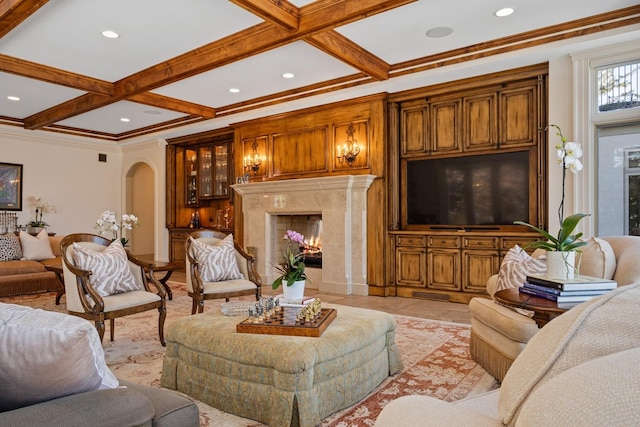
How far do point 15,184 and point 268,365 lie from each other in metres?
8.24

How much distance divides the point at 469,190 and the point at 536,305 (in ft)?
11.8

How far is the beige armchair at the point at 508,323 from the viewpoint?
233cm

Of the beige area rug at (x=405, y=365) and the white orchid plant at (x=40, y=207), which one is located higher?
the white orchid plant at (x=40, y=207)

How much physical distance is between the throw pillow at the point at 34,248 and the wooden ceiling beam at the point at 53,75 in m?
2.36

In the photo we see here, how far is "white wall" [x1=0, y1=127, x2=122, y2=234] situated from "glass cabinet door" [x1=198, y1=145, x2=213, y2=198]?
240 cm

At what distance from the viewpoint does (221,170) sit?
8.16 m

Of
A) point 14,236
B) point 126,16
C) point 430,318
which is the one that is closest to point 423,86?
point 430,318

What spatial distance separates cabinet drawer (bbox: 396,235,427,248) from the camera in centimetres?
546

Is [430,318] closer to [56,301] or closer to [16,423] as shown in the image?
[16,423]

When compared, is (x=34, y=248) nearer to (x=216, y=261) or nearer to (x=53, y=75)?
(x=53, y=75)

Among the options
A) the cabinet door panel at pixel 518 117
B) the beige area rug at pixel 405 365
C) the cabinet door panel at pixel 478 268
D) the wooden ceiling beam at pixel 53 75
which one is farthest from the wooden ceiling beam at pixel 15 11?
the cabinet door panel at pixel 478 268

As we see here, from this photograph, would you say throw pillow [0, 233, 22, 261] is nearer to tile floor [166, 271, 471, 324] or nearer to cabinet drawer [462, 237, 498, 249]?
tile floor [166, 271, 471, 324]

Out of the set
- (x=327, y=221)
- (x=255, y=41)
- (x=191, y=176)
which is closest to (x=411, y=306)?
(x=327, y=221)

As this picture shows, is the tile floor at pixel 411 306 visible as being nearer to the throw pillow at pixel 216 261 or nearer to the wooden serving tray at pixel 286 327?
the throw pillow at pixel 216 261
